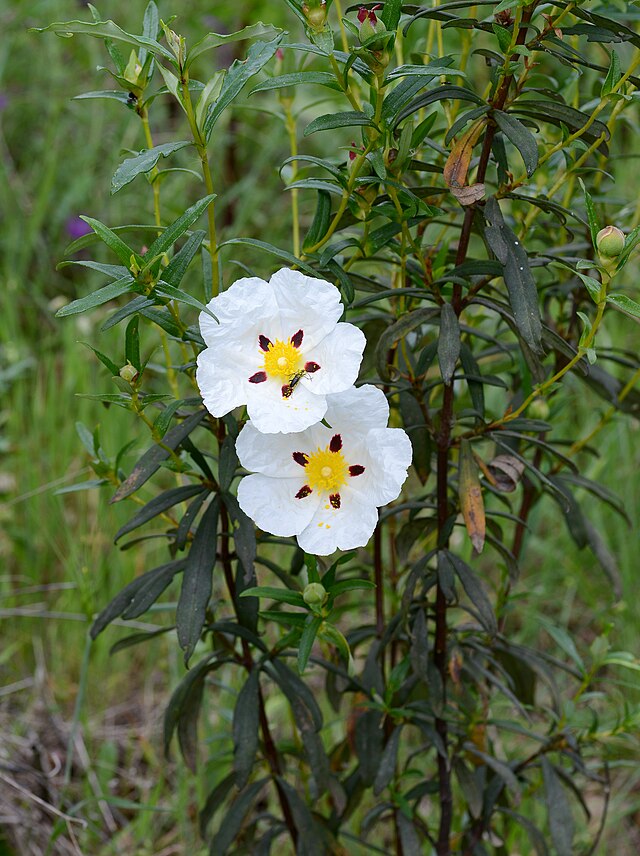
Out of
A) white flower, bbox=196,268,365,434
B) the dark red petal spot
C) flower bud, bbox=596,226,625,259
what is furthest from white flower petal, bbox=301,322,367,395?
flower bud, bbox=596,226,625,259

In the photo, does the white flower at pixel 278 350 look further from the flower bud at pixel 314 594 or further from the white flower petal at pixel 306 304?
the flower bud at pixel 314 594

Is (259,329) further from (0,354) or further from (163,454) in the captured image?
(0,354)

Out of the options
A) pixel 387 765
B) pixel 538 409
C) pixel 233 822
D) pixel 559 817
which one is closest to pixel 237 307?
pixel 538 409

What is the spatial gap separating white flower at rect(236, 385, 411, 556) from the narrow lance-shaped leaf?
0.59 feet

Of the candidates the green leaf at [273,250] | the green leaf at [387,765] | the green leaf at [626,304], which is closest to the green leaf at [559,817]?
the green leaf at [387,765]

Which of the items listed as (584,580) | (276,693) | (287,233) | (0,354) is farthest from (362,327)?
(287,233)

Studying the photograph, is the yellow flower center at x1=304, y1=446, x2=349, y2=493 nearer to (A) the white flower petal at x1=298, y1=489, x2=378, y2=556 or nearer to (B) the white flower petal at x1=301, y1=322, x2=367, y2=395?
(A) the white flower petal at x1=298, y1=489, x2=378, y2=556

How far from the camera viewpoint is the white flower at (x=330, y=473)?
48.4 inches

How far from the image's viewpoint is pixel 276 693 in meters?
2.40

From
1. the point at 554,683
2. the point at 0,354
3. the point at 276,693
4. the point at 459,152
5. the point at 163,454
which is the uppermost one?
the point at 459,152

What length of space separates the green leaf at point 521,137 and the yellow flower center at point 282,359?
1.16 ft

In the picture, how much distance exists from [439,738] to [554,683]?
10.6 inches

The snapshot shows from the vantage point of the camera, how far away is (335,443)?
50.8 inches

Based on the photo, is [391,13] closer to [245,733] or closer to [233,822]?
[245,733]
